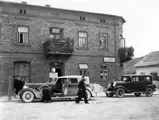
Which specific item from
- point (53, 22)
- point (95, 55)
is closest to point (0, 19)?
point (53, 22)

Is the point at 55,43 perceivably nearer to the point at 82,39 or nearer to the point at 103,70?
the point at 82,39

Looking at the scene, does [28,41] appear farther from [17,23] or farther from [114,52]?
[114,52]

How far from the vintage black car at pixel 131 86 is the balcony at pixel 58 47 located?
21.0 feet

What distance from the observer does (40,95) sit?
15.5 metres

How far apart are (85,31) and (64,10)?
10.6ft

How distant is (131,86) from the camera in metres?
18.7

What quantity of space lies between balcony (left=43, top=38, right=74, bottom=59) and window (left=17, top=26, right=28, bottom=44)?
6.15 ft

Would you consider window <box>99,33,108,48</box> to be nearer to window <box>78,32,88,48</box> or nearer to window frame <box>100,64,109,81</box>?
window <box>78,32,88,48</box>

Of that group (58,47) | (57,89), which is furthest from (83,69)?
(57,89)

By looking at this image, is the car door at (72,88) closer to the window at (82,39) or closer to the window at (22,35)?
the window at (22,35)

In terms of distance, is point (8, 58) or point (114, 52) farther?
point (114, 52)

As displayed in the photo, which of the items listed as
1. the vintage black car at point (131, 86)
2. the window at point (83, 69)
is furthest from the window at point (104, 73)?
the vintage black car at point (131, 86)

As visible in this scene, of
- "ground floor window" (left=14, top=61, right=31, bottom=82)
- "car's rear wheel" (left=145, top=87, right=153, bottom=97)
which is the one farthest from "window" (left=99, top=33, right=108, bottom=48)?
"car's rear wheel" (left=145, top=87, right=153, bottom=97)

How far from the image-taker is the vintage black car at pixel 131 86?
18.4 meters
